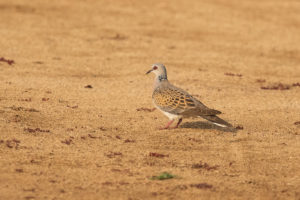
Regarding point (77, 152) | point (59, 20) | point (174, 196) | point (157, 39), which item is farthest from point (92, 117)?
point (59, 20)

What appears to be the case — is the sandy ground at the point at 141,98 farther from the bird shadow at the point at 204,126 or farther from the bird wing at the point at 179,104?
the bird wing at the point at 179,104

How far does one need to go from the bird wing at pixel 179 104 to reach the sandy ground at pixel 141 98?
0.46m

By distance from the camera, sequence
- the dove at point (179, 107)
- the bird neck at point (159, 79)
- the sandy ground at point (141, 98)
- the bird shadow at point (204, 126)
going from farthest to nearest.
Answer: the bird neck at point (159, 79)
the bird shadow at point (204, 126)
the dove at point (179, 107)
the sandy ground at point (141, 98)

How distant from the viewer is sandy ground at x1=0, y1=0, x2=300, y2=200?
9578 mm

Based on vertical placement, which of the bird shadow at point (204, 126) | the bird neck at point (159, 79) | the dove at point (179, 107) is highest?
the bird neck at point (159, 79)

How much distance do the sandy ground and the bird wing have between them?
0.46 m

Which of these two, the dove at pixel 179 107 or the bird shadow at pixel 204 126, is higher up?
the dove at pixel 179 107

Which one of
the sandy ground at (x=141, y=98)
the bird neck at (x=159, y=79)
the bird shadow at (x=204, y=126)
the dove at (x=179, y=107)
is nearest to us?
the sandy ground at (x=141, y=98)

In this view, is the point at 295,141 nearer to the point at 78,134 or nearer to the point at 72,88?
the point at 78,134

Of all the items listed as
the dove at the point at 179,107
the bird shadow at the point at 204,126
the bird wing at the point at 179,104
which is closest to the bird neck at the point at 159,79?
the dove at the point at 179,107

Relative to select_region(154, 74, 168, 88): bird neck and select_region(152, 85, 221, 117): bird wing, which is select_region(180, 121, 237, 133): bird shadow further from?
select_region(154, 74, 168, 88): bird neck

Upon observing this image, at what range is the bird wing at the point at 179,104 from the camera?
40.4 ft

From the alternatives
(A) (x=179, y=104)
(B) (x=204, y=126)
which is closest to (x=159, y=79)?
(A) (x=179, y=104)

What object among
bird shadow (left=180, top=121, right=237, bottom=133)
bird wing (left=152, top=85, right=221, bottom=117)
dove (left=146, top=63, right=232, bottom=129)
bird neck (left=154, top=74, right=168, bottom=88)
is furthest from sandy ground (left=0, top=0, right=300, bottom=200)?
bird neck (left=154, top=74, right=168, bottom=88)
